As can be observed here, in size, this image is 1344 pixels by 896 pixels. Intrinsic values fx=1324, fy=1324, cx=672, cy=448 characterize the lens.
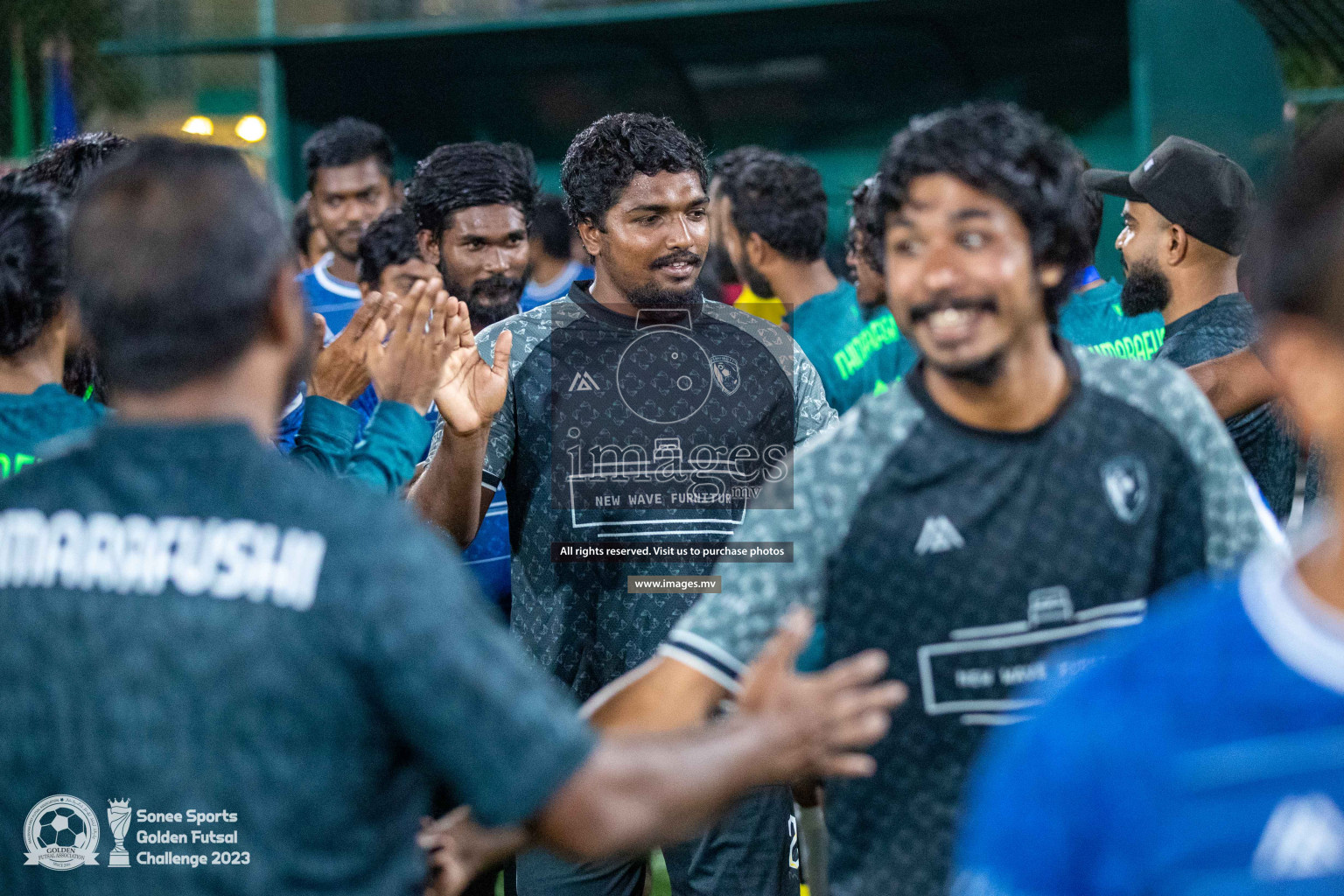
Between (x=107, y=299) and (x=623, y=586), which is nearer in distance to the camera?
(x=107, y=299)

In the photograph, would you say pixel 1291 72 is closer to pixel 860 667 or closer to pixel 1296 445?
pixel 1296 445

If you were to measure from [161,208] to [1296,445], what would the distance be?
3.44 meters

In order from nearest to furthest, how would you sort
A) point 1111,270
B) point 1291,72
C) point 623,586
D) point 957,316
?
point 957,316 < point 623,586 < point 1111,270 < point 1291,72

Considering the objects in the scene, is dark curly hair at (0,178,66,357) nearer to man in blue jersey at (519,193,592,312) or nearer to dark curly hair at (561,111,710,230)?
dark curly hair at (561,111,710,230)

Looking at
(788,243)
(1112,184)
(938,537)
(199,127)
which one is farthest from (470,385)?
(199,127)

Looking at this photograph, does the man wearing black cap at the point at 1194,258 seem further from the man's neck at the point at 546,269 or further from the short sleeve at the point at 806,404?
the man's neck at the point at 546,269

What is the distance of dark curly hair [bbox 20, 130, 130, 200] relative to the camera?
9.39 feet

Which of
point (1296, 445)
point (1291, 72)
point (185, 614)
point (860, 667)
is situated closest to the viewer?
point (185, 614)

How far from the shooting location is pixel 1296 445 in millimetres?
3938

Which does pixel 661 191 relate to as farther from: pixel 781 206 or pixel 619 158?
pixel 781 206

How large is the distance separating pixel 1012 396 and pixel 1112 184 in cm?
279

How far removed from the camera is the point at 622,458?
3.37 meters

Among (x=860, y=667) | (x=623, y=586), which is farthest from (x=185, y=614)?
(x=623, y=586)

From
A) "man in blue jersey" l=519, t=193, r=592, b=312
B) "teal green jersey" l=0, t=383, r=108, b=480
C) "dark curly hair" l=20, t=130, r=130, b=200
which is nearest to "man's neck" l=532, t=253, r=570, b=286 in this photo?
"man in blue jersey" l=519, t=193, r=592, b=312
